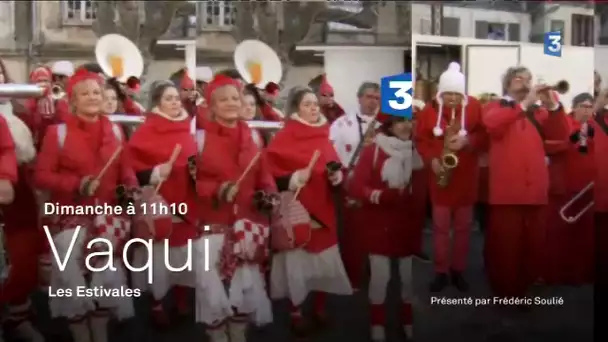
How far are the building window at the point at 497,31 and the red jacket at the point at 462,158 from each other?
0.78 feet

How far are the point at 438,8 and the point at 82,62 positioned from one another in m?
1.26

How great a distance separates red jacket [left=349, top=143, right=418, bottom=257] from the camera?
2574 mm

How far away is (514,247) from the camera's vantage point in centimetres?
270

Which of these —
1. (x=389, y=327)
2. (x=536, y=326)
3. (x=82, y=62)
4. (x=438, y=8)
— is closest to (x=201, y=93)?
(x=82, y=62)

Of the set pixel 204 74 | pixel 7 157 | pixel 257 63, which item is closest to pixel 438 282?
pixel 257 63

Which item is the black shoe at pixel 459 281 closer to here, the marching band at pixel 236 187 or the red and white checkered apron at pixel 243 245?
the marching band at pixel 236 187

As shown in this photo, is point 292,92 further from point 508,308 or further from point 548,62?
point 508,308

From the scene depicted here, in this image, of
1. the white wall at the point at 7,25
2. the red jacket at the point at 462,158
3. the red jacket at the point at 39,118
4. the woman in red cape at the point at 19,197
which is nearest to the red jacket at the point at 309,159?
the red jacket at the point at 462,158

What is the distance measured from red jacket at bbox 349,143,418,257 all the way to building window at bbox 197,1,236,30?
2.16ft

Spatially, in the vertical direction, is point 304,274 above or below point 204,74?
below

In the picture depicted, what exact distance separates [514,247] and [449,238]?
0.27 metres

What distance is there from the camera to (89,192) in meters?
2.50

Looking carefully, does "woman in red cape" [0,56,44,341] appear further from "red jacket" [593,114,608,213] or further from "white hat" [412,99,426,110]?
"red jacket" [593,114,608,213]

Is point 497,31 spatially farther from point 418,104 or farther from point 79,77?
point 79,77
